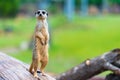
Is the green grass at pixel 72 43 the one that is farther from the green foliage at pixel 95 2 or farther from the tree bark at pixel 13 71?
the green foliage at pixel 95 2

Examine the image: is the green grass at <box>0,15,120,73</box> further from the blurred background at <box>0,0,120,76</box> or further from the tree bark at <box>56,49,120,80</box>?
the tree bark at <box>56,49,120,80</box>

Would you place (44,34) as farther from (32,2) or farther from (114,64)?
(32,2)

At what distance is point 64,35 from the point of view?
34375 mm

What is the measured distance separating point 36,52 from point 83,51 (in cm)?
1790

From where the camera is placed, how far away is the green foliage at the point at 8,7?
46.5 m

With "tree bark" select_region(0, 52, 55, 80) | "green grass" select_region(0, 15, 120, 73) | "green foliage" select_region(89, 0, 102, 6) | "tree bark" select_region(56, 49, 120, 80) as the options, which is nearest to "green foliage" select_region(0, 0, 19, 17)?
"green grass" select_region(0, 15, 120, 73)

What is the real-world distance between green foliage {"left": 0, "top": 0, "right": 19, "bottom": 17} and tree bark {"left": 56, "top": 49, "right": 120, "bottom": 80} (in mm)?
35933

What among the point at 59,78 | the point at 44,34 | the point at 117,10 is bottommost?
the point at 59,78

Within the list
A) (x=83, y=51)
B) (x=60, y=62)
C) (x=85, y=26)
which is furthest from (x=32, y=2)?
(x=60, y=62)

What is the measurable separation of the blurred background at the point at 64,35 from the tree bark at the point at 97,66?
6561 millimetres

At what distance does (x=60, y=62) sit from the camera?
21219 millimetres

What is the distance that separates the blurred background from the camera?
23.3 meters

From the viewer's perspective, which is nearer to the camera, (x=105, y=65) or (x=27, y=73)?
(x=27, y=73)

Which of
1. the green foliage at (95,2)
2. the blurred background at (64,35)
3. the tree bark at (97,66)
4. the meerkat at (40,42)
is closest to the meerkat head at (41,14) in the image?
the meerkat at (40,42)
